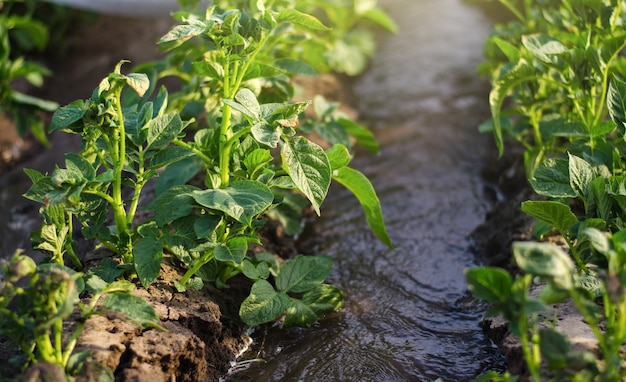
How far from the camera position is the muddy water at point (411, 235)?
6.21 feet

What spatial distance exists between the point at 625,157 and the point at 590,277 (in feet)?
1.32

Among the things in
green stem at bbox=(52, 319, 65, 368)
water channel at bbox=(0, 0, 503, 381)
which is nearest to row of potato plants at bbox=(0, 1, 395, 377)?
green stem at bbox=(52, 319, 65, 368)

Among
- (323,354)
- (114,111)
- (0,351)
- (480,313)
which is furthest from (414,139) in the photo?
(0,351)

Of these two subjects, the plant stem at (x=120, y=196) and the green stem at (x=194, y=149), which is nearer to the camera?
the plant stem at (x=120, y=196)

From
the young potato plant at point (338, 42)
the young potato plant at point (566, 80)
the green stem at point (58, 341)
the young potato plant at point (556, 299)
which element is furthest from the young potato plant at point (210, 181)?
the young potato plant at point (338, 42)

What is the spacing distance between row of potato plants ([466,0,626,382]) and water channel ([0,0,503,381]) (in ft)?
0.76

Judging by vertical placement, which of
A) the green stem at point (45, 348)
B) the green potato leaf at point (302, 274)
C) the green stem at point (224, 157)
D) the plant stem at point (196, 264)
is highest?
the green stem at point (224, 157)

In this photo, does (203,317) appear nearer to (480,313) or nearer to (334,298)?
(334,298)

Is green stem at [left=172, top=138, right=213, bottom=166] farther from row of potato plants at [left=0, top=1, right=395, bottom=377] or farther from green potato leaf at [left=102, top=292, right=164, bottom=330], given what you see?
green potato leaf at [left=102, top=292, right=164, bottom=330]

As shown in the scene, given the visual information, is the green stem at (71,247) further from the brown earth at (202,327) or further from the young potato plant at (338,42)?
the young potato plant at (338,42)

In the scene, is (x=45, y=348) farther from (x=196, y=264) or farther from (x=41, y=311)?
(x=196, y=264)

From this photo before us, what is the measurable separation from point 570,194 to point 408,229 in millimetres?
893

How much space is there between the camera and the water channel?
74.7 inches

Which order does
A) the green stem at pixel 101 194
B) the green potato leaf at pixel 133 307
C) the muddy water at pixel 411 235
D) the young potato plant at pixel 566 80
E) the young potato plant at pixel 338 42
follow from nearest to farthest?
the green potato leaf at pixel 133 307, the green stem at pixel 101 194, the muddy water at pixel 411 235, the young potato plant at pixel 566 80, the young potato plant at pixel 338 42
